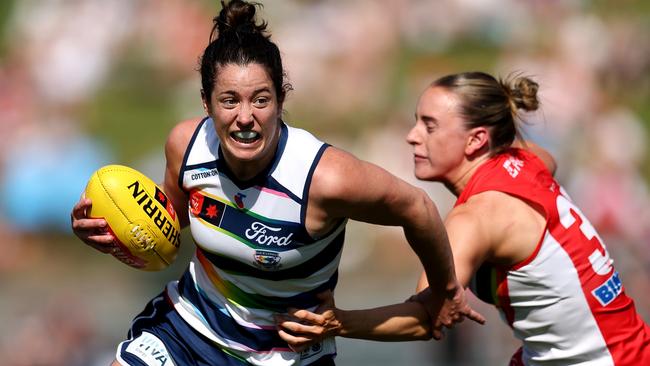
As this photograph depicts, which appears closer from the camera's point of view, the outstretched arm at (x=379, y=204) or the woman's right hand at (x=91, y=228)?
the outstretched arm at (x=379, y=204)

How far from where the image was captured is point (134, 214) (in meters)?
3.94

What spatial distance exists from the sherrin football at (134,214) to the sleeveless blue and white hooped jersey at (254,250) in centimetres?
12

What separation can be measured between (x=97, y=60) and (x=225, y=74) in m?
8.82

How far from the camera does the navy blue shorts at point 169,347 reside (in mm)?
4047

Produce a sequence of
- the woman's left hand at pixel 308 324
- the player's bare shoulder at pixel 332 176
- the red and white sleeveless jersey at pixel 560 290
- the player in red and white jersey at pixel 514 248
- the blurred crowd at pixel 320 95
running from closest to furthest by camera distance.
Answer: the player's bare shoulder at pixel 332 176 < the woman's left hand at pixel 308 324 < the player in red and white jersey at pixel 514 248 < the red and white sleeveless jersey at pixel 560 290 < the blurred crowd at pixel 320 95

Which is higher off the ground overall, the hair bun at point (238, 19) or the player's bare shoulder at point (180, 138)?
the hair bun at point (238, 19)

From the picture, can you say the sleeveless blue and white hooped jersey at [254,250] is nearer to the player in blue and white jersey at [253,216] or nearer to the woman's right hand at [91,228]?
the player in blue and white jersey at [253,216]

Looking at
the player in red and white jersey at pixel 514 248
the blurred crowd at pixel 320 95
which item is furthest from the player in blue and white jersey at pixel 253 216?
the blurred crowd at pixel 320 95

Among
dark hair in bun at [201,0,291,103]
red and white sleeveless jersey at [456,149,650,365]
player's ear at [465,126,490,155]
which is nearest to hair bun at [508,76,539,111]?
player's ear at [465,126,490,155]

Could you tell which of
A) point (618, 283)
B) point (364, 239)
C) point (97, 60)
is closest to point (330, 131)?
point (364, 239)

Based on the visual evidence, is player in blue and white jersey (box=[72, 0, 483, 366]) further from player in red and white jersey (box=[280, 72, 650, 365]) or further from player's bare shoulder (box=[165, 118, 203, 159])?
player in red and white jersey (box=[280, 72, 650, 365])

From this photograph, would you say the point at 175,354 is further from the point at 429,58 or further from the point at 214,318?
the point at 429,58

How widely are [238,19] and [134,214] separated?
879 mm

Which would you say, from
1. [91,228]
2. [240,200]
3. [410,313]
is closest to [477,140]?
[410,313]
